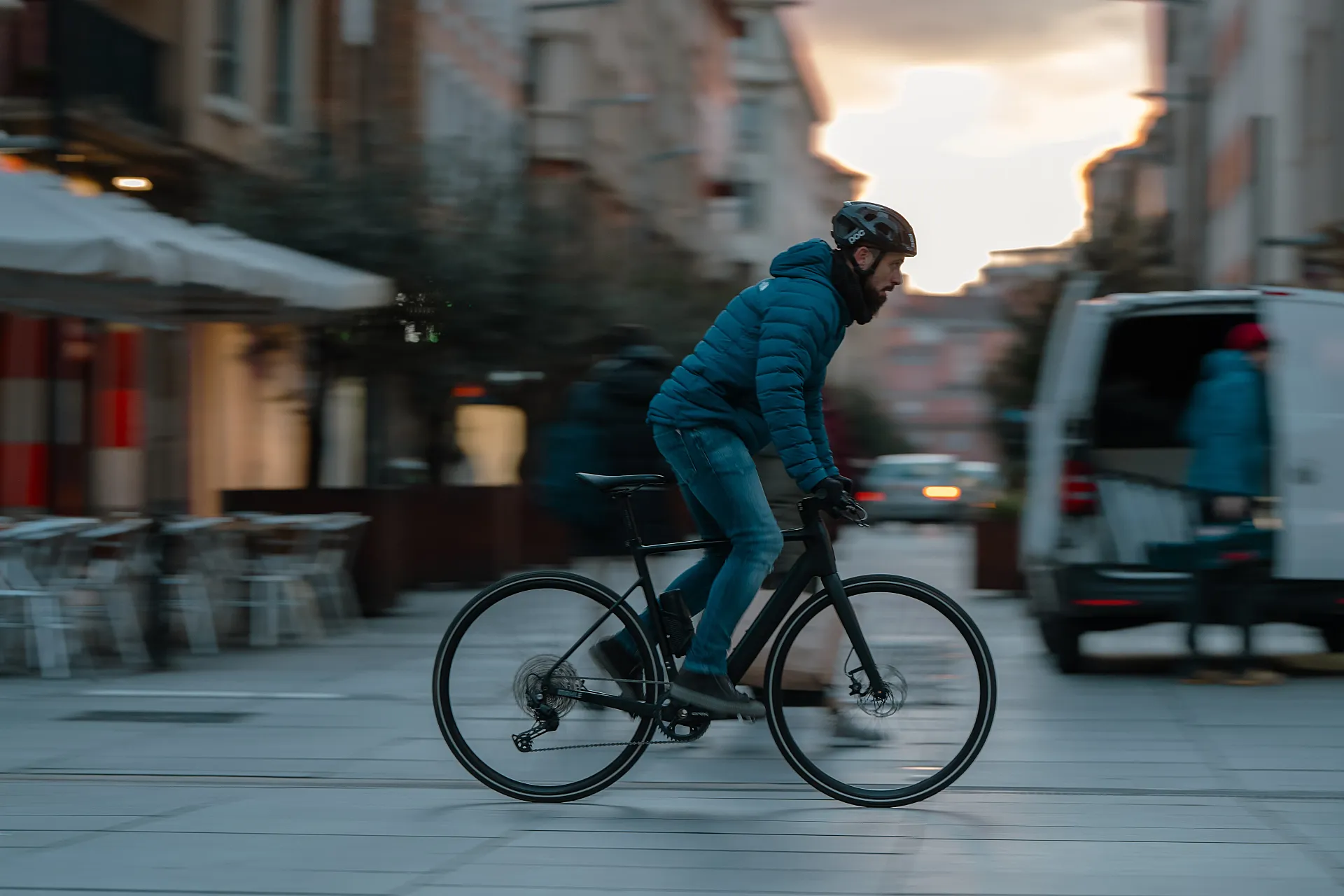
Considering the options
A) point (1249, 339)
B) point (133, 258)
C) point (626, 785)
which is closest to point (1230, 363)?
point (1249, 339)

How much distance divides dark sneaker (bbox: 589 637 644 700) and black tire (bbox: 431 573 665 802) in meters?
0.02

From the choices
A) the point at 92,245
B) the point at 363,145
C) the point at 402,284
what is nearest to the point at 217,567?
the point at 92,245

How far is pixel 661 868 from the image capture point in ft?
18.5

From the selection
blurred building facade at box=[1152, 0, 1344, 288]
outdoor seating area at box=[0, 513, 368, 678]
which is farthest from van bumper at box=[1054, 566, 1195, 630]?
blurred building facade at box=[1152, 0, 1344, 288]

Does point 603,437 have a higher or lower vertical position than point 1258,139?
lower

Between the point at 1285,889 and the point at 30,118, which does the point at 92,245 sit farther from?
the point at 30,118

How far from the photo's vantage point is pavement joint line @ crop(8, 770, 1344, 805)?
6.89 metres

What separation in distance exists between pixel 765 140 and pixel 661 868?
88633mm

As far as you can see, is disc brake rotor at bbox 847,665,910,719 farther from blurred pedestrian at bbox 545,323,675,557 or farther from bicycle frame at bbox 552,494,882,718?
blurred pedestrian at bbox 545,323,675,557

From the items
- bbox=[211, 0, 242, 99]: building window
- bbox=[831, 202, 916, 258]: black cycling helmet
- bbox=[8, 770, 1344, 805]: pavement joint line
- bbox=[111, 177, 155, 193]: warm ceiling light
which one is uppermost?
bbox=[211, 0, 242, 99]: building window

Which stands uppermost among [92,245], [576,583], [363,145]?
[363,145]

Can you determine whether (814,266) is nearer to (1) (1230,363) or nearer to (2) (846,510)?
(2) (846,510)

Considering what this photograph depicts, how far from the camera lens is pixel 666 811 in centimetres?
658

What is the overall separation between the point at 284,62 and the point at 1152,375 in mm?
17013
